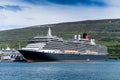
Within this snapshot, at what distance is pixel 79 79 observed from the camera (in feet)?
184

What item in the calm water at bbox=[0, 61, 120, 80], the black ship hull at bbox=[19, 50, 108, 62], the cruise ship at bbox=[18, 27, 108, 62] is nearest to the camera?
the calm water at bbox=[0, 61, 120, 80]

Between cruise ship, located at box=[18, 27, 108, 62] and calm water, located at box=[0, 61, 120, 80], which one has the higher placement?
cruise ship, located at box=[18, 27, 108, 62]

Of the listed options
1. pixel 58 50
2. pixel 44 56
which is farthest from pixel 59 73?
pixel 58 50

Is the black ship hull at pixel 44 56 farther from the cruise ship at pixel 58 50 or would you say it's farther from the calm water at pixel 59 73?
the calm water at pixel 59 73

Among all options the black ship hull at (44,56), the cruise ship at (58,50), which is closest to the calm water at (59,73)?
the black ship hull at (44,56)

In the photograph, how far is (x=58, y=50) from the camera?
130 meters

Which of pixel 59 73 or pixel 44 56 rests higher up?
pixel 44 56

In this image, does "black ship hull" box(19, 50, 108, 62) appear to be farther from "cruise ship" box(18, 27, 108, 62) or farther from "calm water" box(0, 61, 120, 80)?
"calm water" box(0, 61, 120, 80)

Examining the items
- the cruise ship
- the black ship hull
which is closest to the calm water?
the black ship hull

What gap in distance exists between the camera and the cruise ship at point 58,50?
124m

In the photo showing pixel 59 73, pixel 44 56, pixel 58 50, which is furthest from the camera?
pixel 58 50

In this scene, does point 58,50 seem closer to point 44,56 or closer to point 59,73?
point 44,56

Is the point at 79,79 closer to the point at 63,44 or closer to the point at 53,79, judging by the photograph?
the point at 53,79

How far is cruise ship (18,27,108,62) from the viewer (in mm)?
123562
